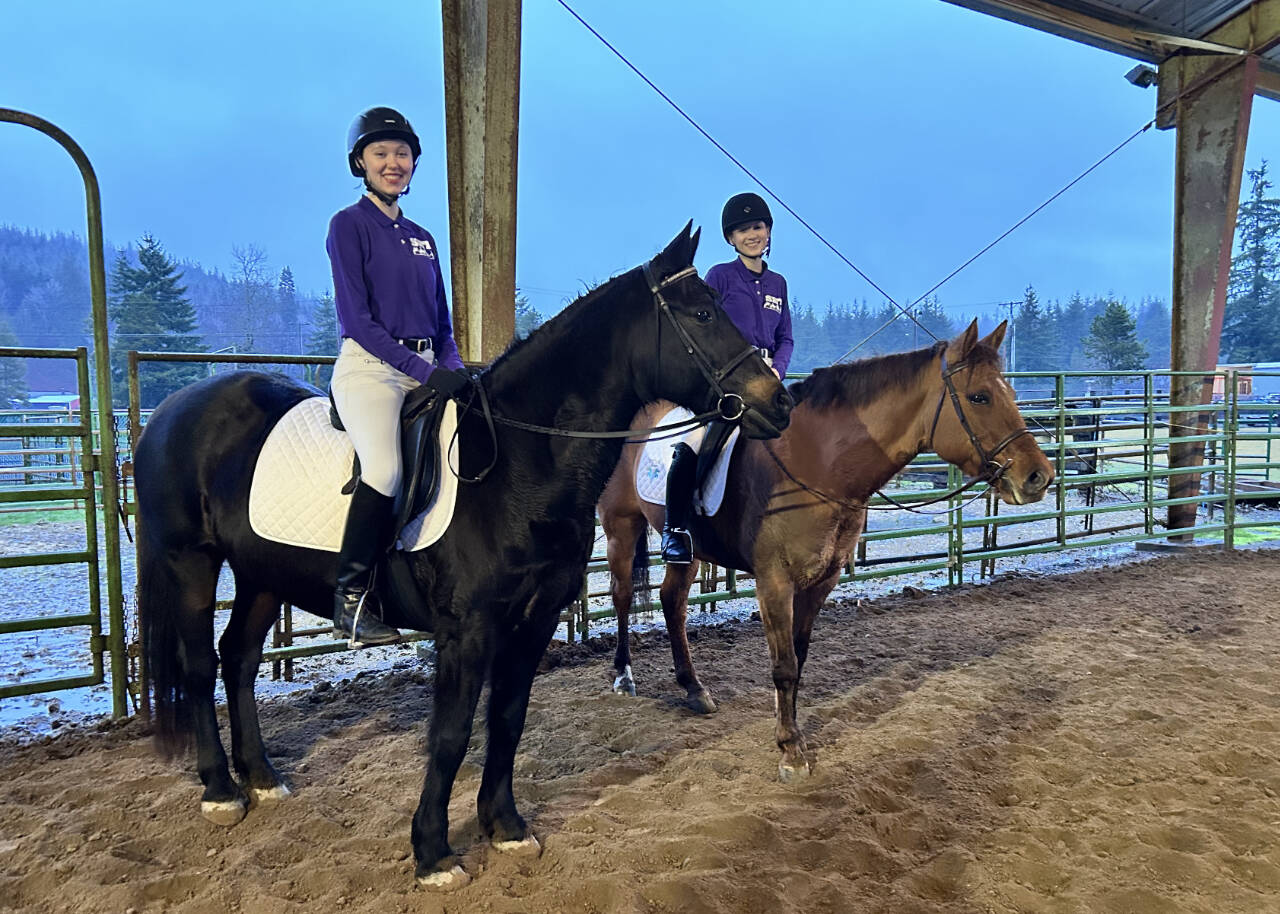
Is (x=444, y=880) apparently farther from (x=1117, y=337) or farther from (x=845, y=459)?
(x=1117, y=337)

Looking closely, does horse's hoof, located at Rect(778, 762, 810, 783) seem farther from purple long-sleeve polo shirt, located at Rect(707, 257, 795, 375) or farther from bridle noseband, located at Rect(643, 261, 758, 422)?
purple long-sleeve polo shirt, located at Rect(707, 257, 795, 375)

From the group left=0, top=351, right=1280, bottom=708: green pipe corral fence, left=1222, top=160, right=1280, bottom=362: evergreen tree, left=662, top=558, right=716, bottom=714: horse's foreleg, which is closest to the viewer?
left=662, top=558, right=716, bottom=714: horse's foreleg

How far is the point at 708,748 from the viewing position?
3.27 metres

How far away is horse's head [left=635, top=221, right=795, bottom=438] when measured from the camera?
213 cm

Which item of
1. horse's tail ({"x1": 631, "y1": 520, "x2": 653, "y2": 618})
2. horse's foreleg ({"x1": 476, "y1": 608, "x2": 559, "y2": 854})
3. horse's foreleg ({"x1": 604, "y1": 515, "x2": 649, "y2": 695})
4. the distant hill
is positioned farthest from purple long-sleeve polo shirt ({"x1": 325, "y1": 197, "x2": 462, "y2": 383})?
the distant hill

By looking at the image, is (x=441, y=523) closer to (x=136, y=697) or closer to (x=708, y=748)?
(x=708, y=748)

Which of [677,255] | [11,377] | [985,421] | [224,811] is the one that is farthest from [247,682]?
[11,377]

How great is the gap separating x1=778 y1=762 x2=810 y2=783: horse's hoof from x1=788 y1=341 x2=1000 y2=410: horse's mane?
4.99 feet

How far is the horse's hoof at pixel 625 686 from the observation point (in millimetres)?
3916

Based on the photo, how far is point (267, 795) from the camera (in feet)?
8.97

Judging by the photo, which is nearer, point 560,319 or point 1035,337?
point 560,319

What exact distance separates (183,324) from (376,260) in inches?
804

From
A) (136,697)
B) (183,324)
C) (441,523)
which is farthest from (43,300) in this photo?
(441,523)

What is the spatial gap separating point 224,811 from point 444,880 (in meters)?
0.97
